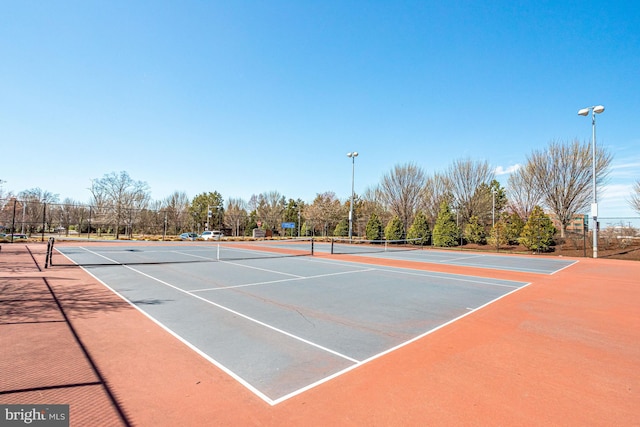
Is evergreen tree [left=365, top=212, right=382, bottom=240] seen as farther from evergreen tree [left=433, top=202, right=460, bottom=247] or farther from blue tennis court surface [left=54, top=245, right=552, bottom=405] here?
blue tennis court surface [left=54, top=245, right=552, bottom=405]

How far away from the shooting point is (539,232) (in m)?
27.4

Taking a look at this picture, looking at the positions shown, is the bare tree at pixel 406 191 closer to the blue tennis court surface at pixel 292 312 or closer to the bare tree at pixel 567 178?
the bare tree at pixel 567 178

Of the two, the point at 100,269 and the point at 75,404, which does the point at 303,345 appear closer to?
the point at 75,404

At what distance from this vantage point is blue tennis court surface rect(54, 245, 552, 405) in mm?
4188

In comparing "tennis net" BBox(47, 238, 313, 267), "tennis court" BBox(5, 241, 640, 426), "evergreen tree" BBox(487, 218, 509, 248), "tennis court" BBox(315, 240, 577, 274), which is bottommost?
"tennis court" BBox(315, 240, 577, 274)

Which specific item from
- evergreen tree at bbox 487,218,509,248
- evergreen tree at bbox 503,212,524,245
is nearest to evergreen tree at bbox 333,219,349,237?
evergreen tree at bbox 487,218,509,248

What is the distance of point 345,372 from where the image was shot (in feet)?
13.0

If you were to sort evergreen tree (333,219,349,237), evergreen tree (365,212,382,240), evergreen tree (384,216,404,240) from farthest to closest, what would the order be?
1. evergreen tree (333,219,349,237)
2. evergreen tree (365,212,382,240)
3. evergreen tree (384,216,404,240)

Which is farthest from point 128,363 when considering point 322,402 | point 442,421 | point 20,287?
point 20,287
